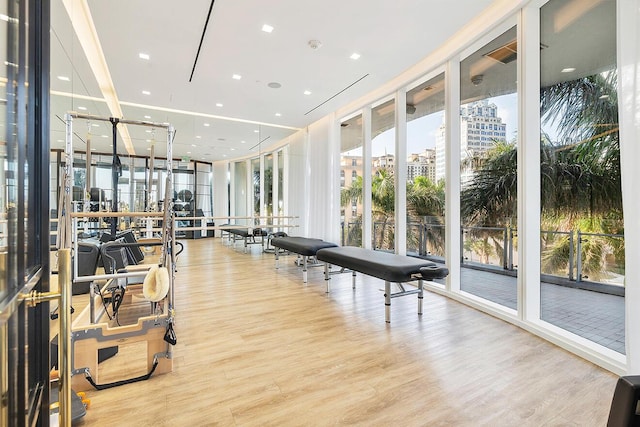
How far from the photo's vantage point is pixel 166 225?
2492 mm

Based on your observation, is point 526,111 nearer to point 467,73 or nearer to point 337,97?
point 467,73

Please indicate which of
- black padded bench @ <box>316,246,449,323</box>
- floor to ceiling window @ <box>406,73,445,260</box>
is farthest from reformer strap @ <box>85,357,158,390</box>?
floor to ceiling window @ <box>406,73,445,260</box>

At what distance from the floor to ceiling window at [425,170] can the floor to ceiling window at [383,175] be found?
1.23 feet

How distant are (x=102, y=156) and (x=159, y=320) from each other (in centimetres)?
481

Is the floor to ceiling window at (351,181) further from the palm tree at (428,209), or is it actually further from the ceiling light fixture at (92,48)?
the ceiling light fixture at (92,48)

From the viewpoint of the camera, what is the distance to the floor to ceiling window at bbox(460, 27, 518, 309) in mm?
3369

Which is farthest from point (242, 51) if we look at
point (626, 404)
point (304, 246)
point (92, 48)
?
point (626, 404)

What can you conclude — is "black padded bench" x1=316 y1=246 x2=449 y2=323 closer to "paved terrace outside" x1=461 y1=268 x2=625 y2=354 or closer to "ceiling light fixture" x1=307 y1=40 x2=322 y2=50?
"paved terrace outside" x1=461 y1=268 x2=625 y2=354

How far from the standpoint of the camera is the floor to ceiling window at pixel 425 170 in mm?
4285

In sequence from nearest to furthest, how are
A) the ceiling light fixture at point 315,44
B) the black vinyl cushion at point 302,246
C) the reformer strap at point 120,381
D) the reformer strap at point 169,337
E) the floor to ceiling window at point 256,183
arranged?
the reformer strap at point 120,381, the reformer strap at point 169,337, the ceiling light fixture at point 315,44, the black vinyl cushion at point 302,246, the floor to ceiling window at point 256,183

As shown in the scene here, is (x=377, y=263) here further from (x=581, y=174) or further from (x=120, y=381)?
(x=120, y=381)

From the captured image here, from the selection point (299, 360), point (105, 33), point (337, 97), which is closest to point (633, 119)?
point (299, 360)

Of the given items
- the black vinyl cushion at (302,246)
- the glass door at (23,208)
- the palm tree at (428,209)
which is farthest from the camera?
the black vinyl cushion at (302,246)

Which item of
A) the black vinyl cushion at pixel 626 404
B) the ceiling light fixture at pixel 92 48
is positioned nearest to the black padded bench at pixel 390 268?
the black vinyl cushion at pixel 626 404
